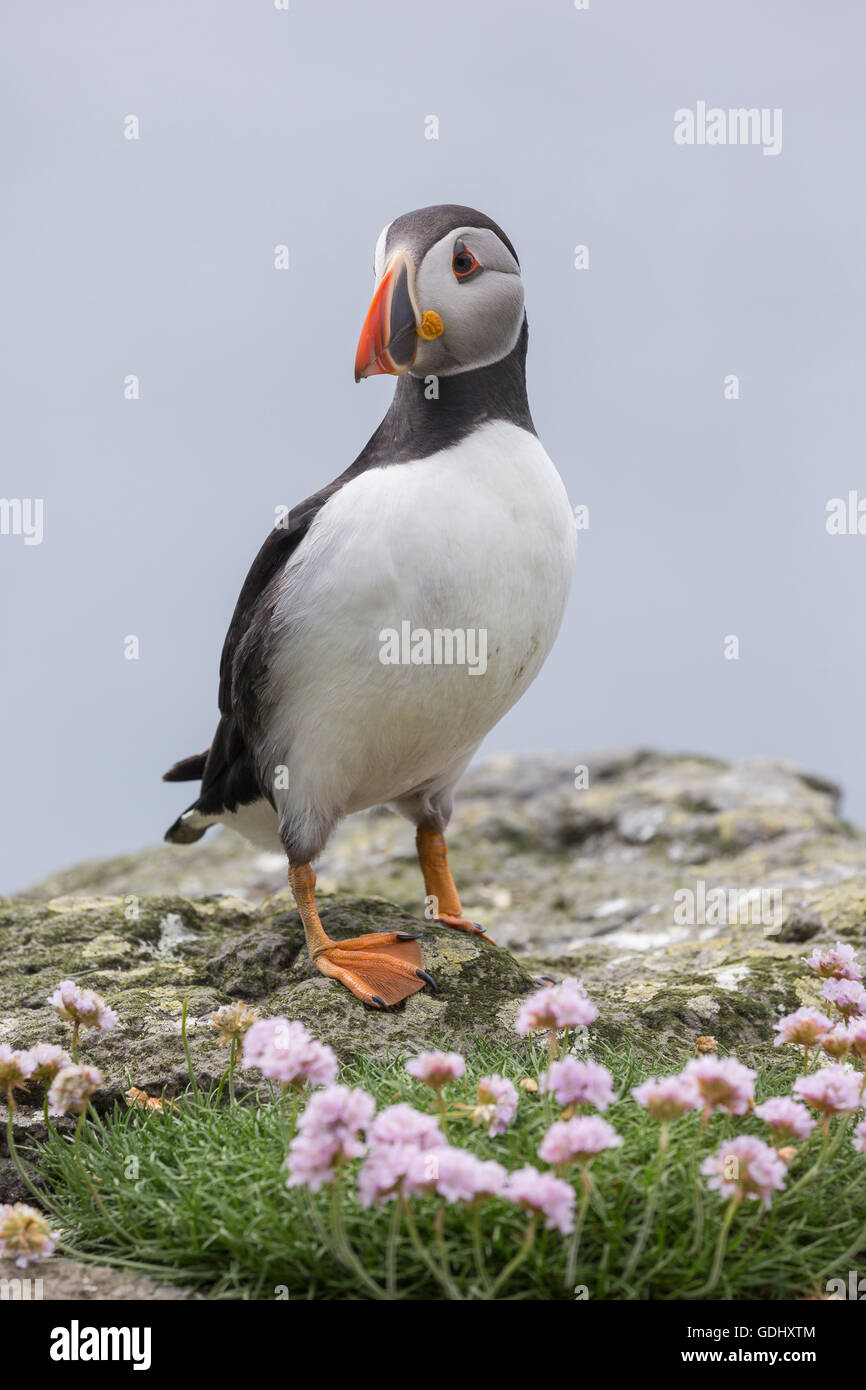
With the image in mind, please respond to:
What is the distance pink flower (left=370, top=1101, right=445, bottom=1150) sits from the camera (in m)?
2.96

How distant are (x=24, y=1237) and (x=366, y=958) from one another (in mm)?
1818

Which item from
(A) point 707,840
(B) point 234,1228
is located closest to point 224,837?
(A) point 707,840

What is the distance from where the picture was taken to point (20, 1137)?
4.52m

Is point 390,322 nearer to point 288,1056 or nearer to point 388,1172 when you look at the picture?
point 288,1056

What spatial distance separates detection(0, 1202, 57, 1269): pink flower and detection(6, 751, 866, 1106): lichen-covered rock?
3.21ft

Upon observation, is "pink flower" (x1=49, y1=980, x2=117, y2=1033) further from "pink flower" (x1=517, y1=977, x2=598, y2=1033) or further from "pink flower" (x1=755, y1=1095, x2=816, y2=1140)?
"pink flower" (x1=755, y1=1095, x2=816, y2=1140)

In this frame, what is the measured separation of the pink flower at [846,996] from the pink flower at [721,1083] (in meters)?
1.14

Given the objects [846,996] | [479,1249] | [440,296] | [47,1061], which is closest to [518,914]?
[846,996]

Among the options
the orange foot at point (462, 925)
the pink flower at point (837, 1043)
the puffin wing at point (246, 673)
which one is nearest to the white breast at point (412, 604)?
the puffin wing at point (246, 673)

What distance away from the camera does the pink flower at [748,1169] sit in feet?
10.1

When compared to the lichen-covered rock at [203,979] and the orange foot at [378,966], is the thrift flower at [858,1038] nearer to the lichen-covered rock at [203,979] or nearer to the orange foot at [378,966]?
the lichen-covered rock at [203,979]

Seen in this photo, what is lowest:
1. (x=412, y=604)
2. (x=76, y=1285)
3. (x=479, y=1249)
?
(x=76, y=1285)

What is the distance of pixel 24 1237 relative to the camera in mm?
3611

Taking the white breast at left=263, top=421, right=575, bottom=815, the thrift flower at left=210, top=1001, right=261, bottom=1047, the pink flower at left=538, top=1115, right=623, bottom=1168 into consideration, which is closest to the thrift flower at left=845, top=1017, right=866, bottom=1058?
the pink flower at left=538, top=1115, right=623, bottom=1168
